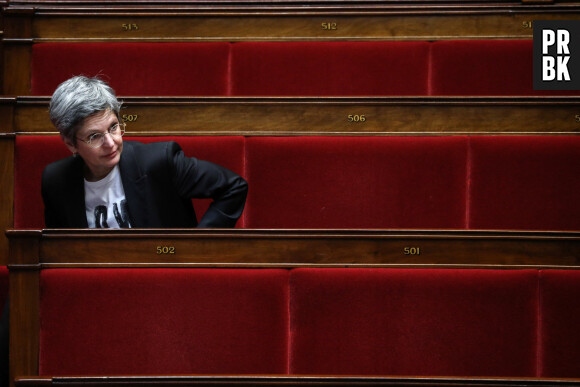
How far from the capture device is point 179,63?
56 cm

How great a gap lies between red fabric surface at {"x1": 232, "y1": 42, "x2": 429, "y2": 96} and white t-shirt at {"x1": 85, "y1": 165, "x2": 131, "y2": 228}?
186 mm

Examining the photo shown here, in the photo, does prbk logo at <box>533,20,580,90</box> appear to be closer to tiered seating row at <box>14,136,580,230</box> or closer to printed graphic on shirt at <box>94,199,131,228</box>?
tiered seating row at <box>14,136,580,230</box>

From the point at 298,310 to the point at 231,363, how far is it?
0.14 ft

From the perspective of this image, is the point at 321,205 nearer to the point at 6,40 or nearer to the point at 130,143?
the point at 130,143

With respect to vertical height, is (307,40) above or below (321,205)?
above

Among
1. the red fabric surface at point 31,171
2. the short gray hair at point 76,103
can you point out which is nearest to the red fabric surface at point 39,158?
the red fabric surface at point 31,171

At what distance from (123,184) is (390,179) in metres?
0.18

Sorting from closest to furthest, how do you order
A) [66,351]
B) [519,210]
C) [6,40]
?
[66,351]
[519,210]
[6,40]

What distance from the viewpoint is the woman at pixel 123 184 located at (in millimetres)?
380

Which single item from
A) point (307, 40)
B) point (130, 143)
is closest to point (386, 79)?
point (307, 40)

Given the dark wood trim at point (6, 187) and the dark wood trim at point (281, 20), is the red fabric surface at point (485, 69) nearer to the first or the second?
the dark wood trim at point (281, 20)

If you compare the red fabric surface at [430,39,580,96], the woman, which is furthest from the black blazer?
the red fabric surface at [430,39,580,96]

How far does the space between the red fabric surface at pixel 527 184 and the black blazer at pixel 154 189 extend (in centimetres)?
17

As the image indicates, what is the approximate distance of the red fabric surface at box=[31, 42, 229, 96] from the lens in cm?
55
